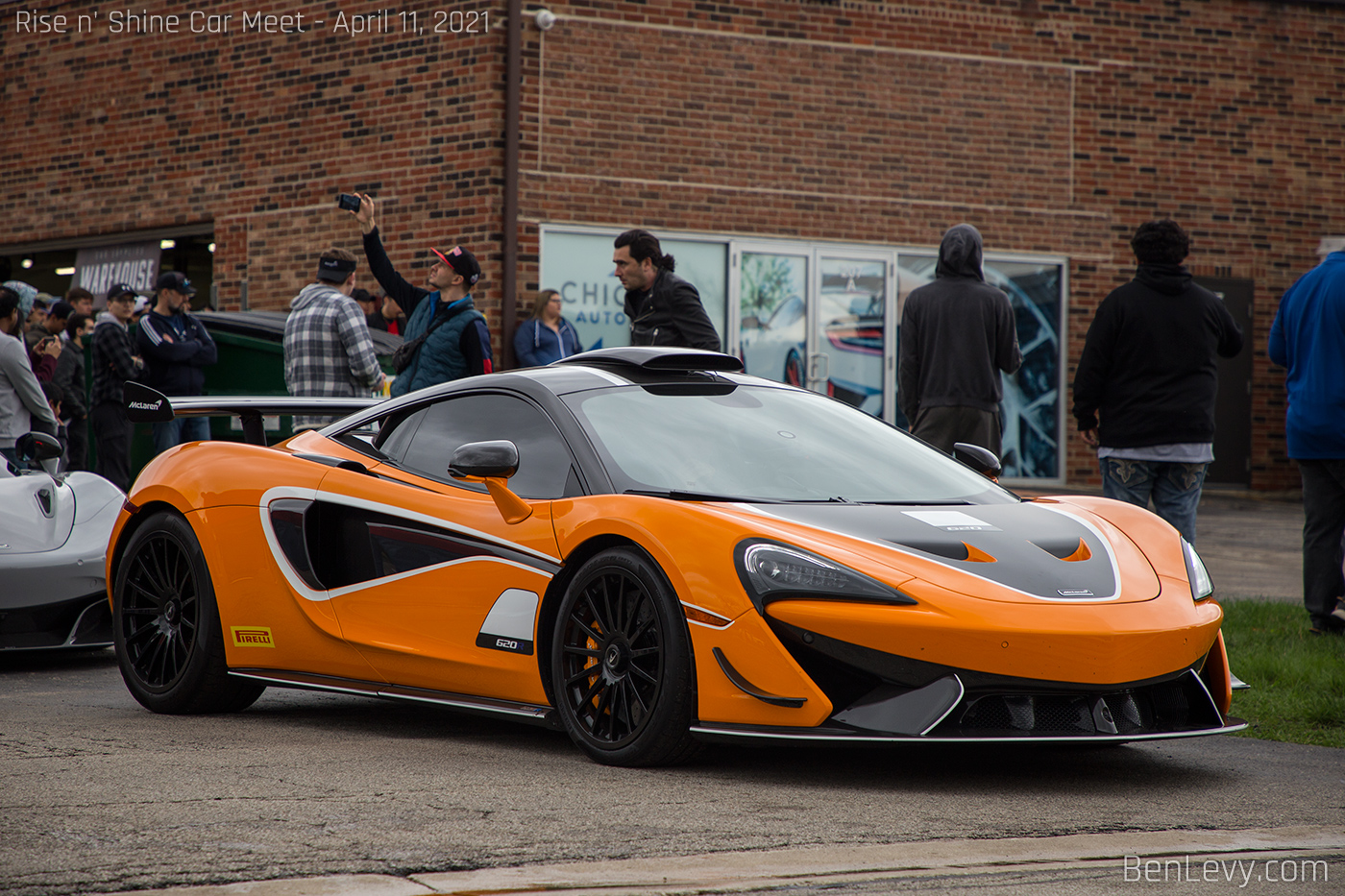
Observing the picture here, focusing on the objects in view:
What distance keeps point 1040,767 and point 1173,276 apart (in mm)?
3747

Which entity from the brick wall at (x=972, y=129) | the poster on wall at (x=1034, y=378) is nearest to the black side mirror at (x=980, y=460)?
the brick wall at (x=972, y=129)

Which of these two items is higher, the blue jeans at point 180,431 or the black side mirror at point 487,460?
the black side mirror at point 487,460

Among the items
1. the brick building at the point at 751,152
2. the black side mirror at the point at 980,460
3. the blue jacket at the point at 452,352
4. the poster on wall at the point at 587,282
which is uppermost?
the brick building at the point at 751,152

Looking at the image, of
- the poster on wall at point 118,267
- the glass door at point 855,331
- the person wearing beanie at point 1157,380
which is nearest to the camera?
the person wearing beanie at point 1157,380

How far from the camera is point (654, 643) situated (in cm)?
471

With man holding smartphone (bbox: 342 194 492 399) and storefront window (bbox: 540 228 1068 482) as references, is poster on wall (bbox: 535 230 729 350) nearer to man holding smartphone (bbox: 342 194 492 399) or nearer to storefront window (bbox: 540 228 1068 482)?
storefront window (bbox: 540 228 1068 482)

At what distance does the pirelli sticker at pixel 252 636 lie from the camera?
5.82 metres

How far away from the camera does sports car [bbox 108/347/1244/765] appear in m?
4.44

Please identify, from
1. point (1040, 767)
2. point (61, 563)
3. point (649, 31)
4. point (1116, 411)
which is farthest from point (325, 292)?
point (649, 31)

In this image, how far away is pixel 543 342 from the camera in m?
14.4

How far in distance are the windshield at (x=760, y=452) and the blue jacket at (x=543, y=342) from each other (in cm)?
867

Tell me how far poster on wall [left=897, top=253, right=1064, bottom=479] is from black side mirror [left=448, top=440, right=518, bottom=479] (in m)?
13.2

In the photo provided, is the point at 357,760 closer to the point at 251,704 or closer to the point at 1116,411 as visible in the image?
the point at 251,704

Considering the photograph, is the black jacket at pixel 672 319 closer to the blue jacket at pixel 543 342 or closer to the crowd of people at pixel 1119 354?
the crowd of people at pixel 1119 354
